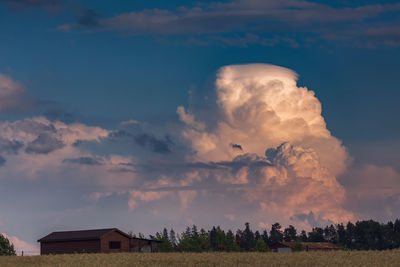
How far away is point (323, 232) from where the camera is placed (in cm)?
19750

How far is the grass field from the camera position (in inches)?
1980

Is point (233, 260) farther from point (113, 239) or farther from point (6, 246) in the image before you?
point (6, 246)

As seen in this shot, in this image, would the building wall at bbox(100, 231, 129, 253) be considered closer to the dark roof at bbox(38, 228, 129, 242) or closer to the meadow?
the dark roof at bbox(38, 228, 129, 242)

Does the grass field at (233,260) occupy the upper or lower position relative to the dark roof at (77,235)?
lower

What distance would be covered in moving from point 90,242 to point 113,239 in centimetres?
351

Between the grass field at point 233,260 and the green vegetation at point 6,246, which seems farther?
the green vegetation at point 6,246

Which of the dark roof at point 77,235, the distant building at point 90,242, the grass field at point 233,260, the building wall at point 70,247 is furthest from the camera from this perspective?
the dark roof at point 77,235

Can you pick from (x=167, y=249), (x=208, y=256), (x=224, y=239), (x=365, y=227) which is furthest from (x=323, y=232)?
(x=208, y=256)

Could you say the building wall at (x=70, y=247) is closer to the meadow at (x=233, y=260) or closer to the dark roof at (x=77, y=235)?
the dark roof at (x=77, y=235)

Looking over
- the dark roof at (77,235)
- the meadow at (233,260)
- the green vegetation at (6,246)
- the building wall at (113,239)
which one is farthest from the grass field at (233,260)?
the green vegetation at (6,246)

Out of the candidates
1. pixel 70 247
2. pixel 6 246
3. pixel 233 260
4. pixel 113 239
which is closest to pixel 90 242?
pixel 113 239

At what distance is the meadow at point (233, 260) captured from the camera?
50281 millimetres

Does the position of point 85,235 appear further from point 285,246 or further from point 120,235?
point 285,246

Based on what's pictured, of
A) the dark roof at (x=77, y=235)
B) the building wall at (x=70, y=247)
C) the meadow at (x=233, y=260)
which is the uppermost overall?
the dark roof at (x=77, y=235)
